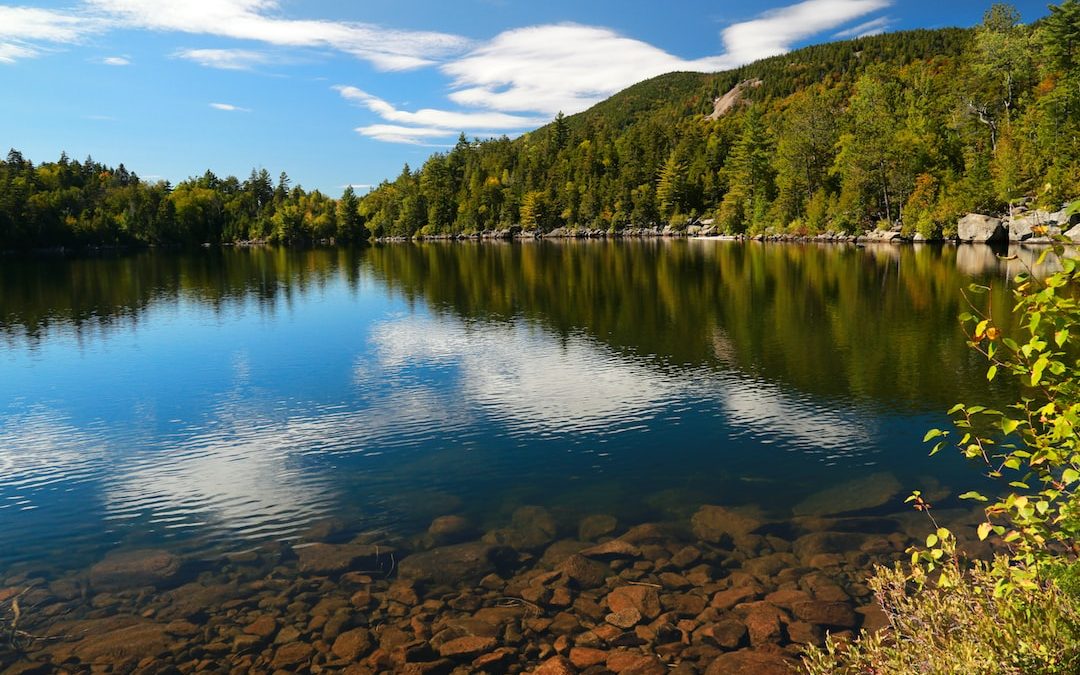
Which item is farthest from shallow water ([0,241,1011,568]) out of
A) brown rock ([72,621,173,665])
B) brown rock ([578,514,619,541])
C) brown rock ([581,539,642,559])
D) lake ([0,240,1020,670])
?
brown rock ([72,621,173,665])

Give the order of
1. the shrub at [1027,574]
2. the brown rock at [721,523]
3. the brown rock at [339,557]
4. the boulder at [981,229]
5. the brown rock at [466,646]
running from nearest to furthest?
the shrub at [1027,574], the brown rock at [466,646], the brown rock at [339,557], the brown rock at [721,523], the boulder at [981,229]

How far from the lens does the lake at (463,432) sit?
17.9m

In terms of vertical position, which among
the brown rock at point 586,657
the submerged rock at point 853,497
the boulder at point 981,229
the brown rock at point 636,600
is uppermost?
the boulder at point 981,229

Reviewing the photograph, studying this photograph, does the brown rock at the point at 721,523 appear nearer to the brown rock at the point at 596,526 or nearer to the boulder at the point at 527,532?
the brown rock at the point at 596,526

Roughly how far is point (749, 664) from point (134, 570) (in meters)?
14.6

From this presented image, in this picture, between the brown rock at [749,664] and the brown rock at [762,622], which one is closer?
the brown rock at [749,664]

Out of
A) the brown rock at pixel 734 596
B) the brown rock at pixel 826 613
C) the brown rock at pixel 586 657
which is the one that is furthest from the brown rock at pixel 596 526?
the brown rock at pixel 826 613

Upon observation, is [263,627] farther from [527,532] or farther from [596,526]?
[596,526]

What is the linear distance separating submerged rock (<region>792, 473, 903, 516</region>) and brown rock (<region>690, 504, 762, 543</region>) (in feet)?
4.85

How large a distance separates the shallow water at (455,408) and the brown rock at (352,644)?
485 centimetres

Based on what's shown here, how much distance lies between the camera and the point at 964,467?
70.3 ft

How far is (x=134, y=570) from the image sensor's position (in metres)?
16.9

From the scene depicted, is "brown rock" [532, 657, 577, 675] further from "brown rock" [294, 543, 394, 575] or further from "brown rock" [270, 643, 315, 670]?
"brown rock" [294, 543, 394, 575]

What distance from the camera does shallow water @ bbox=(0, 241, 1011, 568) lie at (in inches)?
799
